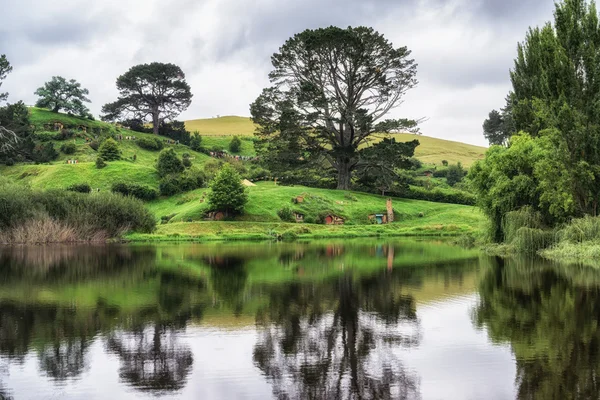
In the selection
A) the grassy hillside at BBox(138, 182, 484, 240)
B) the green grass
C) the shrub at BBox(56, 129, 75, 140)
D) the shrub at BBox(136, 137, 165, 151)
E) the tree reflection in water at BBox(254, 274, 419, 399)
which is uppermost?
the green grass

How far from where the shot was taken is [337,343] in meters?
14.6

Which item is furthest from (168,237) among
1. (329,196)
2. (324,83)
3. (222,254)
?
(324,83)

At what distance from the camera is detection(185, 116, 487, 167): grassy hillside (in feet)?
508

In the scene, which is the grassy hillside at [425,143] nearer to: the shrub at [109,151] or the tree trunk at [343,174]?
the shrub at [109,151]

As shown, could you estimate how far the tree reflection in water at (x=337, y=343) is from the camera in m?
11.1

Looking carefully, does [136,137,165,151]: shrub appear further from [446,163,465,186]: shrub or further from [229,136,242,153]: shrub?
[446,163,465,186]: shrub

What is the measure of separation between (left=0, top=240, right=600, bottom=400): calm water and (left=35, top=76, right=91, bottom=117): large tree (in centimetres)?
11190

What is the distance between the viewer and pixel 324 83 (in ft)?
276

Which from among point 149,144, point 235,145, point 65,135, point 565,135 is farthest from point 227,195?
point 235,145

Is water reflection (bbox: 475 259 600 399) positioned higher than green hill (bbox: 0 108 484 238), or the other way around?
green hill (bbox: 0 108 484 238)

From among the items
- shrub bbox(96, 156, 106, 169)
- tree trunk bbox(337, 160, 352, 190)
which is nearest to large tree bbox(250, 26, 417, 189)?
tree trunk bbox(337, 160, 352, 190)

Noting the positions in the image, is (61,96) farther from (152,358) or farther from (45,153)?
(152,358)

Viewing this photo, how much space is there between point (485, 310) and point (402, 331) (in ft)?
14.4

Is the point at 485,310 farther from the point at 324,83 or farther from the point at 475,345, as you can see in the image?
the point at 324,83
